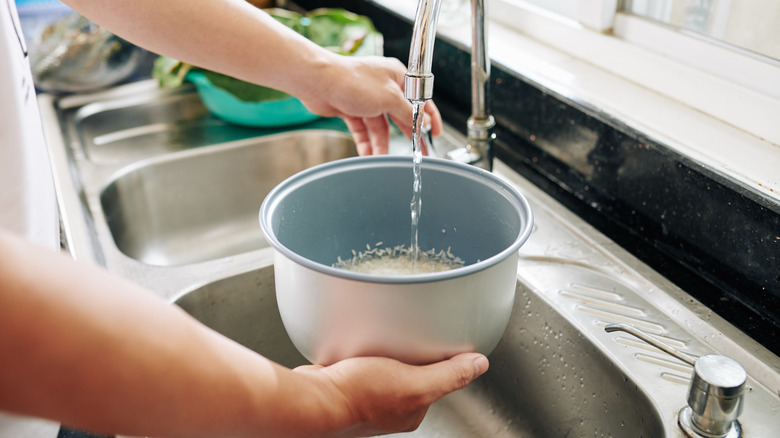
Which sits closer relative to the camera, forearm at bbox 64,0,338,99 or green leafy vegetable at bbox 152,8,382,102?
forearm at bbox 64,0,338,99

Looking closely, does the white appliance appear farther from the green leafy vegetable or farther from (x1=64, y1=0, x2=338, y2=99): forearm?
the green leafy vegetable

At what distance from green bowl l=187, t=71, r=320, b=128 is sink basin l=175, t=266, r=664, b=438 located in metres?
0.41

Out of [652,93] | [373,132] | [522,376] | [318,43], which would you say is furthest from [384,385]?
[318,43]

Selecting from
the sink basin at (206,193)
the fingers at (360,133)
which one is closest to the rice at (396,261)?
the fingers at (360,133)

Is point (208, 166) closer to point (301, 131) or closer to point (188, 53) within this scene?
point (301, 131)

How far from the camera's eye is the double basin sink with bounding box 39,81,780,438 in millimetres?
679

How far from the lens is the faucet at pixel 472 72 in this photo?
612 millimetres

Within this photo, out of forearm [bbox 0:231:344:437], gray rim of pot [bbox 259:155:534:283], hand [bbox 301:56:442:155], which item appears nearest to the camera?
forearm [bbox 0:231:344:437]

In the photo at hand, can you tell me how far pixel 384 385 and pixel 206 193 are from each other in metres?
0.75

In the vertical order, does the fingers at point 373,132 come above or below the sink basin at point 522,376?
above

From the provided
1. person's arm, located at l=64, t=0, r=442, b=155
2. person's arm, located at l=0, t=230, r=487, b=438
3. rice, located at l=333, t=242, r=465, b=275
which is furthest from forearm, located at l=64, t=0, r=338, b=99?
person's arm, located at l=0, t=230, r=487, b=438

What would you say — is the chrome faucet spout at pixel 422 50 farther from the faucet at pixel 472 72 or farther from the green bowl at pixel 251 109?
the green bowl at pixel 251 109

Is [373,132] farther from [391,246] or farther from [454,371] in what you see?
[454,371]

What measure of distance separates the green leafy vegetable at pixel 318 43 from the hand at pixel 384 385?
0.73m
